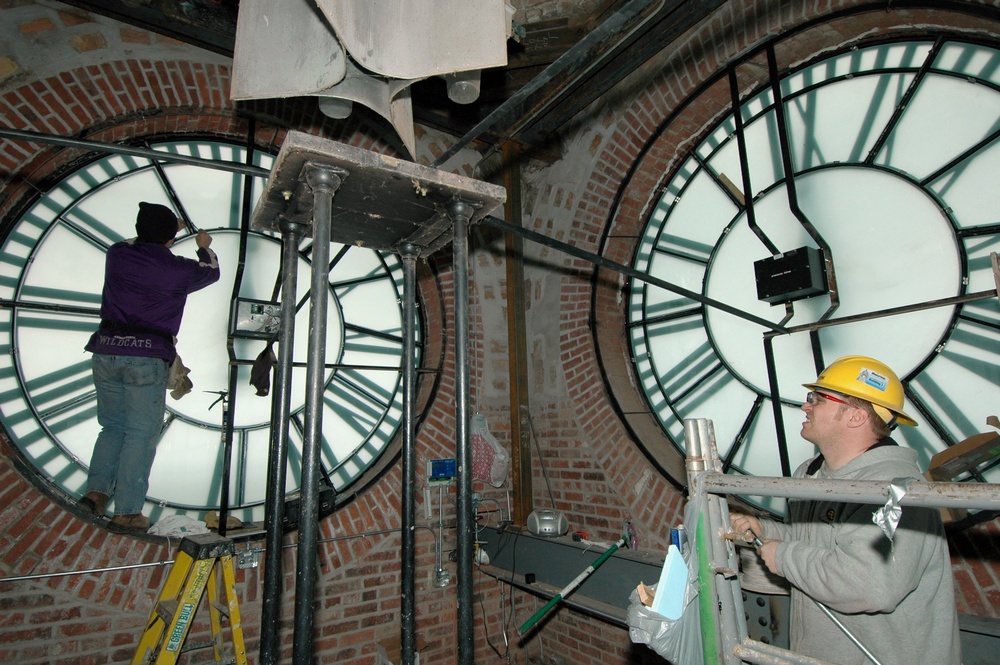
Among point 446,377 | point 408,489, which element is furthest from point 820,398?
point 446,377

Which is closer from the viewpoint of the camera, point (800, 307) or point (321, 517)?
point (800, 307)

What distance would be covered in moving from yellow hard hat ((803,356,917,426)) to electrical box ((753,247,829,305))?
3.11 feet

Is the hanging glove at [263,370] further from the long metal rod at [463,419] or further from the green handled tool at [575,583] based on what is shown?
the long metal rod at [463,419]

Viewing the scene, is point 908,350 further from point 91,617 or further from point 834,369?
point 91,617

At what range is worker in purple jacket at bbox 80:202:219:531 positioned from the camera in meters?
2.66

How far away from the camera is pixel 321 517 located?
3.22 metres

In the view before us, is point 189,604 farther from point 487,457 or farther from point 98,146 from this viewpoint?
point 98,146

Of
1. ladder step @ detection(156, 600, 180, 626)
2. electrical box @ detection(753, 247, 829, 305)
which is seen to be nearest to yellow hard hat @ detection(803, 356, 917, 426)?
electrical box @ detection(753, 247, 829, 305)

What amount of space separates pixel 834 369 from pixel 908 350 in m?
0.98

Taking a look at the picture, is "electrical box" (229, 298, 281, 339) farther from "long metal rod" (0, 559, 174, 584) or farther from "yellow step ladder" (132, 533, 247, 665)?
"long metal rod" (0, 559, 174, 584)

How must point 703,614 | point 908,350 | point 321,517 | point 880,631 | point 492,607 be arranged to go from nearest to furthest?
1. point 703,614
2. point 880,631
3. point 908,350
4. point 321,517
5. point 492,607

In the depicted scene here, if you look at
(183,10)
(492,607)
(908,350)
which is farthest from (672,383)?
→ (183,10)

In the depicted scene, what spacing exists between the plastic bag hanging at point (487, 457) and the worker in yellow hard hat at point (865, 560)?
2109mm

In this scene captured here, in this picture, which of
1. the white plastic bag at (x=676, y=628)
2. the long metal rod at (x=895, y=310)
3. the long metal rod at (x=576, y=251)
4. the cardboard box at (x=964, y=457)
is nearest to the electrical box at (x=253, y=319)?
the long metal rod at (x=576, y=251)
